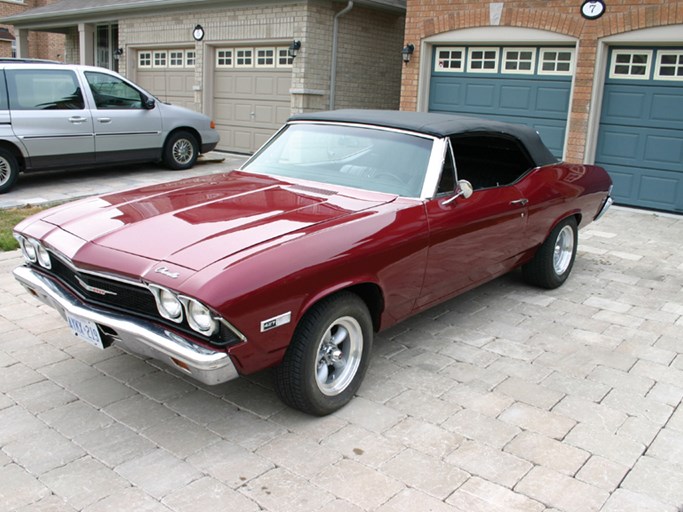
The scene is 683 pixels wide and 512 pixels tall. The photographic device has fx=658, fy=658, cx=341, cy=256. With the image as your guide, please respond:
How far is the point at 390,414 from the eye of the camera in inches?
143

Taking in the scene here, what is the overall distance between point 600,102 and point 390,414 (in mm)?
8236

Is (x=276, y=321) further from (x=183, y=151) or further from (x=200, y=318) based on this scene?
(x=183, y=151)

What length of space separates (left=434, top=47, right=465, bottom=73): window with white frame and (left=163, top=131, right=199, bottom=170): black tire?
15.1ft

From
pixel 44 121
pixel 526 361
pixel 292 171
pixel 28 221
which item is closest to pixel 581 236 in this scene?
pixel 526 361

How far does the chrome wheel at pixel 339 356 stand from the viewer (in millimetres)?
3564

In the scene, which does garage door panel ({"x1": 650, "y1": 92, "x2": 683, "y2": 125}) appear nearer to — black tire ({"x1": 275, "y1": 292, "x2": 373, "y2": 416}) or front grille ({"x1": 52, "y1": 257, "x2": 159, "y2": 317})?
black tire ({"x1": 275, "y1": 292, "x2": 373, "y2": 416})

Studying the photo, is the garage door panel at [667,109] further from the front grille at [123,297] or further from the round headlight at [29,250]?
the round headlight at [29,250]

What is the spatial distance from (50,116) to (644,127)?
28.9 feet

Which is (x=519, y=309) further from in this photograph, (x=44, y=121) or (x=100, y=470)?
(x=44, y=121)

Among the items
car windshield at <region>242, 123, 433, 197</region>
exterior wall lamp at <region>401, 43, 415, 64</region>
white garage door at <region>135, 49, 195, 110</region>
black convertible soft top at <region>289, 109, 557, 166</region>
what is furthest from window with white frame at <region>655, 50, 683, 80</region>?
white garage door at <region>135, 49, 195, 110</region>

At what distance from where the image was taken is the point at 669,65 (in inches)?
376

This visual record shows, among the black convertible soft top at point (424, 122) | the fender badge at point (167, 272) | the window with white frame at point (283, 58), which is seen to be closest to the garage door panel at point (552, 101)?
the window with white frame at point (283, 58)

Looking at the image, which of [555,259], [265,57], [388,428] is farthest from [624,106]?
[388,428]

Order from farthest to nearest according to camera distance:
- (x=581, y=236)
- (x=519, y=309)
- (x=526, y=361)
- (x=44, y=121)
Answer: (x=44, y=121), (x=581, y=236), (x=519, y=309), (x=526, y=361)
